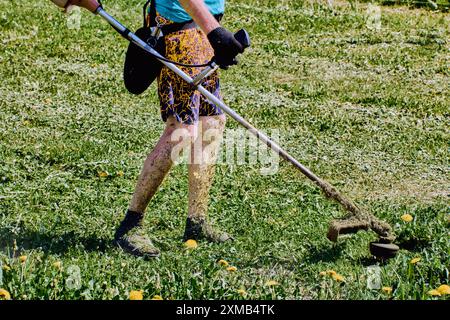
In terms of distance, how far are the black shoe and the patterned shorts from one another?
578 millimetres

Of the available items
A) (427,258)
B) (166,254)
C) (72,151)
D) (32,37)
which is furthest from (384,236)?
(32,37)

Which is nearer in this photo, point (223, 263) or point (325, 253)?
point (223, 263)

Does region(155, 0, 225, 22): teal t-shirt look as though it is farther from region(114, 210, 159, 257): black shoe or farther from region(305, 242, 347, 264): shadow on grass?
region(305, 242, 347, 264): shadow on grass

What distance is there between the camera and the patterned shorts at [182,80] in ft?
15.8

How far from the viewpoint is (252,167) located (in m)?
6.35

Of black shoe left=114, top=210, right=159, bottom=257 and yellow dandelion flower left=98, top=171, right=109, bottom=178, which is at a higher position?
yellow dandelion flower left=98, top=171, right=109, bottom=178

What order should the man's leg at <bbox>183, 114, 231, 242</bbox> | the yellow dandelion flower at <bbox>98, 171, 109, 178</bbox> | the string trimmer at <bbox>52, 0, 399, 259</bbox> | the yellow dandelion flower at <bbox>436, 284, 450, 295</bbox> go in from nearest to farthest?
the yellow dandelion flower at <bbox>436, 284, 450, 295</bbox>
the string trimmer at <bbox>52, 0, 399, 259</bbox>
the man's leg at <bbox>183, 114, 231, 242</bbox>
the yellow dandelion flower at <bbox>98, 171, 109, 178</bbox>

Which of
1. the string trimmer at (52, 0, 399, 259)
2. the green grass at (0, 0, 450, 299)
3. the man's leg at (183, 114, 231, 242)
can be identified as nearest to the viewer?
the green grass at (0, 0, 450, 299)

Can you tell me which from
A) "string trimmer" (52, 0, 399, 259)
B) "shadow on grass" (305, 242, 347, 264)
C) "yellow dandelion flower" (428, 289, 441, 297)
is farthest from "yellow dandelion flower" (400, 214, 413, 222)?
"yellow dandelion flower" (428, 289, 441, 297)

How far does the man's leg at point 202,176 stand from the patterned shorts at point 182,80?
142 millimetres

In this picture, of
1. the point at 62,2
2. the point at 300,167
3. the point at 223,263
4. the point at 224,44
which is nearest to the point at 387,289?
the point at 223,263

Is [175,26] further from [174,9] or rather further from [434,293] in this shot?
[434,293]

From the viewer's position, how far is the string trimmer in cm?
446

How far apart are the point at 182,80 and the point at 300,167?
77 cm
